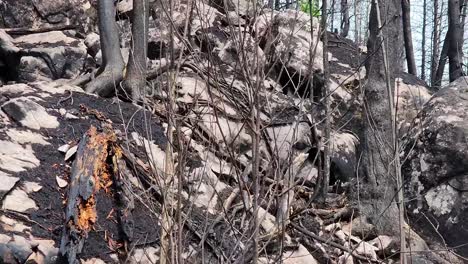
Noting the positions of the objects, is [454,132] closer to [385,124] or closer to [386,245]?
[385,124]

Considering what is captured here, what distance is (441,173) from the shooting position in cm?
737

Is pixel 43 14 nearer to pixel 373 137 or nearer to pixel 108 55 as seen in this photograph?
pixel 108 55

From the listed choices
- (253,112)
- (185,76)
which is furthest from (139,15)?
(253,112)

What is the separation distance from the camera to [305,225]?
6758 millimetres

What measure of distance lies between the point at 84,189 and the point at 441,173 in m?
4.80

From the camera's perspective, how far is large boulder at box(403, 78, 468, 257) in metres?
7.04

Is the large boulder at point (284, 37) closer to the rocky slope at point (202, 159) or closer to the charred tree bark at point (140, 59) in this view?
the rocky slope at point (202, 159)

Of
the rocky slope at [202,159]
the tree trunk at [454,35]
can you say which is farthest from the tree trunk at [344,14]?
the tree trunk at [454,35]

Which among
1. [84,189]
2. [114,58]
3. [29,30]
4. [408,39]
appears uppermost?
[29,30]

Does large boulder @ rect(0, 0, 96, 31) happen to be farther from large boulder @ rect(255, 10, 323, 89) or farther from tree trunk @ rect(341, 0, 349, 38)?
tree trunk @ rect(341, 0, 349, 38)

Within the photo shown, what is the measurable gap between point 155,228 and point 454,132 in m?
4.51

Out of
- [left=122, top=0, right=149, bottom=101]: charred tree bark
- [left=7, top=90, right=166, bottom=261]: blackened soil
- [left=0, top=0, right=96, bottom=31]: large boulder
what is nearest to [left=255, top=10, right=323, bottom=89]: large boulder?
[left=7, top=90, right=166, bottom=261]: blackened soil

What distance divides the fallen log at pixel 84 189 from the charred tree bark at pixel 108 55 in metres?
1.82

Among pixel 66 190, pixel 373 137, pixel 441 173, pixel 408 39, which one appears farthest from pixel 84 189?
pixel 408 39
